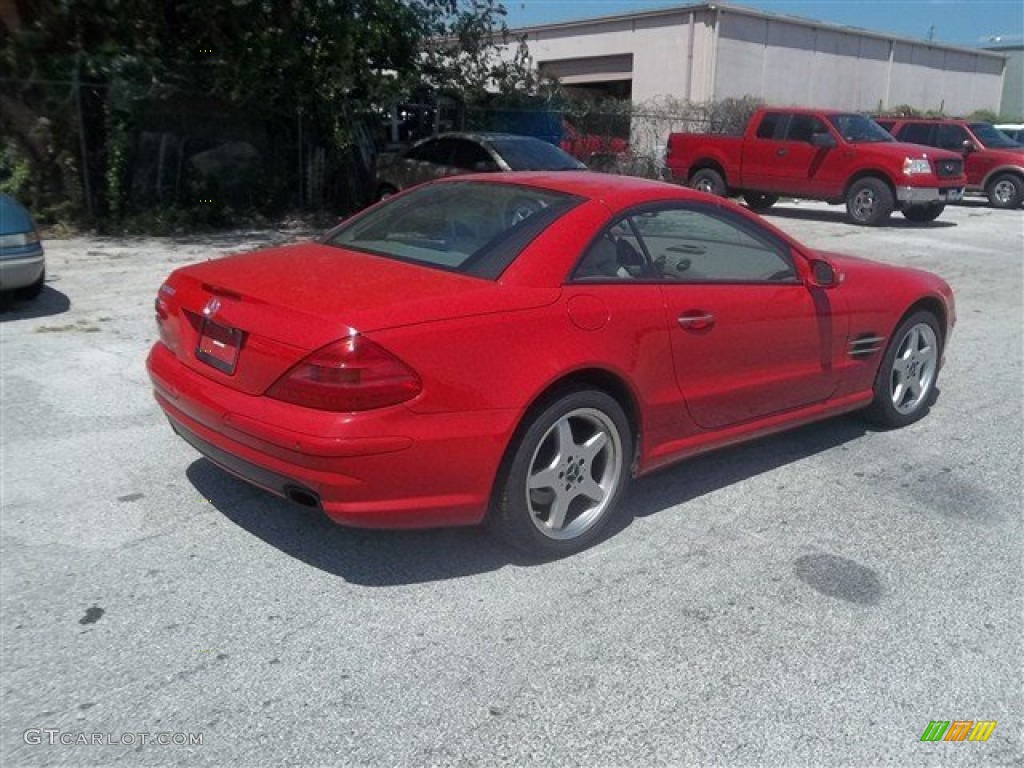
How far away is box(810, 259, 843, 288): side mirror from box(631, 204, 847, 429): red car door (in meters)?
0.06

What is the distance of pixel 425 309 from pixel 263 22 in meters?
12.3

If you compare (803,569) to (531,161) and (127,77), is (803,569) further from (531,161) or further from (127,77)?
(127,77)

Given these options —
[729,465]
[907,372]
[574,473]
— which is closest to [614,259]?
[574,473]

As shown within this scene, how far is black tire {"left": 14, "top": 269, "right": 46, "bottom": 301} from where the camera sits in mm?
8336

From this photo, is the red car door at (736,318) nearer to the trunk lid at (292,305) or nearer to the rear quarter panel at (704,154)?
the trunk lid at (292,305)

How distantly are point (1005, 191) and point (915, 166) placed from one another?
5.87m

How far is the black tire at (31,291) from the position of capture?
27.3ft

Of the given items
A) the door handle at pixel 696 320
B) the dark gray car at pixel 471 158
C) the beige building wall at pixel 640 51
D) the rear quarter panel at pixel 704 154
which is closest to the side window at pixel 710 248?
the door handle at pixel 696 320

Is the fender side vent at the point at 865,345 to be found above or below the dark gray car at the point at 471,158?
below

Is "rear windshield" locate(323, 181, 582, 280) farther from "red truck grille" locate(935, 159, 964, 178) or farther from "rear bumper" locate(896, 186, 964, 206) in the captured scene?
"red truck grille" locate(935, 159, 964, 178)

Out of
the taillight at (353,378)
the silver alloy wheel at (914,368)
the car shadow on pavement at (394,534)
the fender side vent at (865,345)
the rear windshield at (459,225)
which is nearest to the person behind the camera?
the taillight at (353,378)

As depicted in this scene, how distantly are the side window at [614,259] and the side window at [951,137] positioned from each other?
19255 millimetres

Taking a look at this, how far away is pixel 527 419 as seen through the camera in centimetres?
386

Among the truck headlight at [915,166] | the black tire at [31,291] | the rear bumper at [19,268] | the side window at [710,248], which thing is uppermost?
the side window at [710,248]
